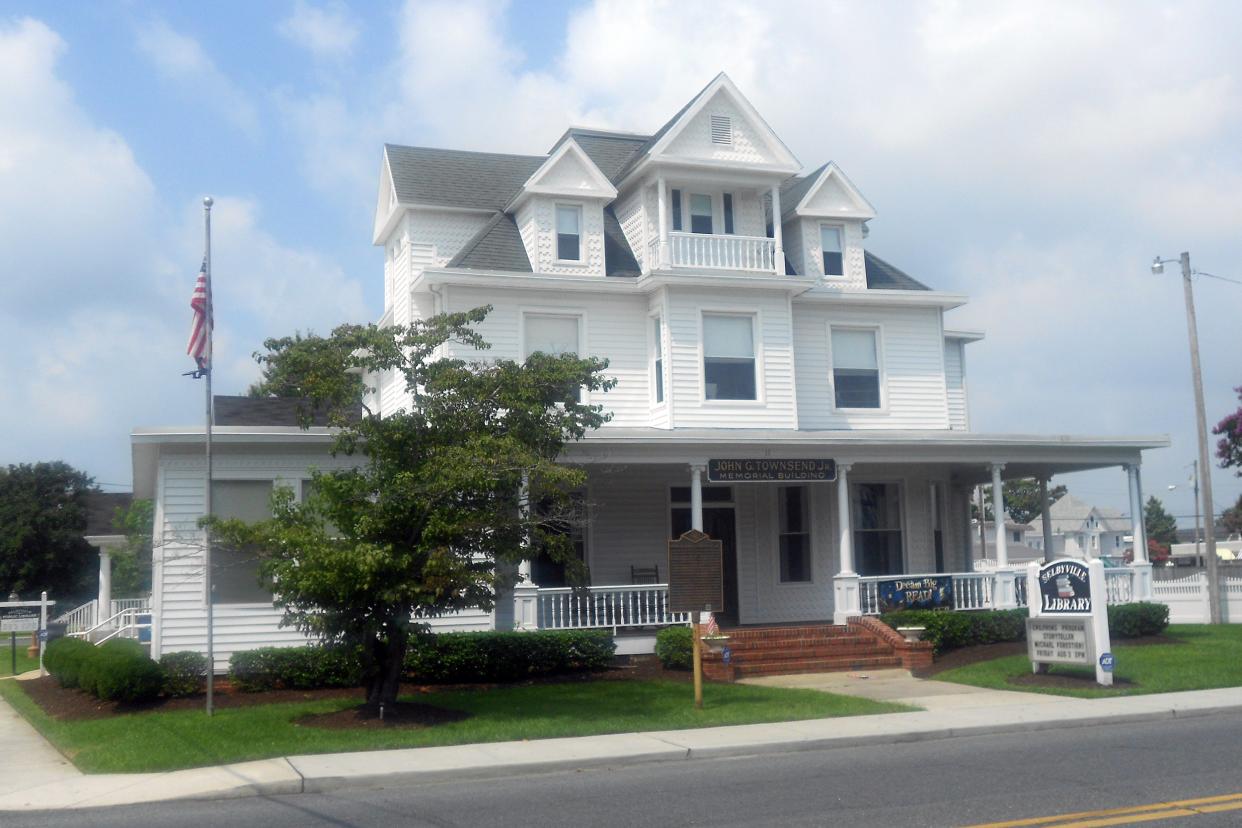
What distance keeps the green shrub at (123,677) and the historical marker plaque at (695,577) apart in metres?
7.05

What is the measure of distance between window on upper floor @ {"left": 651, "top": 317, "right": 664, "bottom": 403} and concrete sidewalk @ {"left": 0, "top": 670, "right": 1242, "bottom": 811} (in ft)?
29.0

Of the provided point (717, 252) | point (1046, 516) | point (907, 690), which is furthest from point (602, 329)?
point (1046, 516)

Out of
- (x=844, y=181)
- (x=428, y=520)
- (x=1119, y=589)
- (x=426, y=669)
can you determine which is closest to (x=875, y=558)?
(x=1119, y=589)

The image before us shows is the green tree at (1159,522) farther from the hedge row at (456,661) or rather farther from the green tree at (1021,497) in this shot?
the hedge row at (456,661)

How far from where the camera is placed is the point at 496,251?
24.2m

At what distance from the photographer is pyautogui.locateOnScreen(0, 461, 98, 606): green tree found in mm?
40781

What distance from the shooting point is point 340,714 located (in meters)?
14.9

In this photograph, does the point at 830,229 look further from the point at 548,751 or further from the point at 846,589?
the point at 548,751

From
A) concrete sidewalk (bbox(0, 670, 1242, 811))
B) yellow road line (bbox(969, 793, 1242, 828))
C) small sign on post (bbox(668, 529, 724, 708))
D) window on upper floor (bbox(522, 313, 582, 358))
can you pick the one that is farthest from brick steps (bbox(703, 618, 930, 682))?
yellow road line (bbox(969, 793, 1242, 828))

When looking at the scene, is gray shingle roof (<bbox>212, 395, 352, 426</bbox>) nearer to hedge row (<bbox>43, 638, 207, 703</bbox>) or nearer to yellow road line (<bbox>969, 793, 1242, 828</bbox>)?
hedge row (<bbox>43, 638, 207, 703</bbox>)

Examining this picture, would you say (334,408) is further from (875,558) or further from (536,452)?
(875,558)

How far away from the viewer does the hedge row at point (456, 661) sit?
57.5ft

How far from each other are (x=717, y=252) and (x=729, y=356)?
213 cm

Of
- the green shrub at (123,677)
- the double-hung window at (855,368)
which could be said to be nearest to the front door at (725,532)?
the double-hung window at (855,368)
